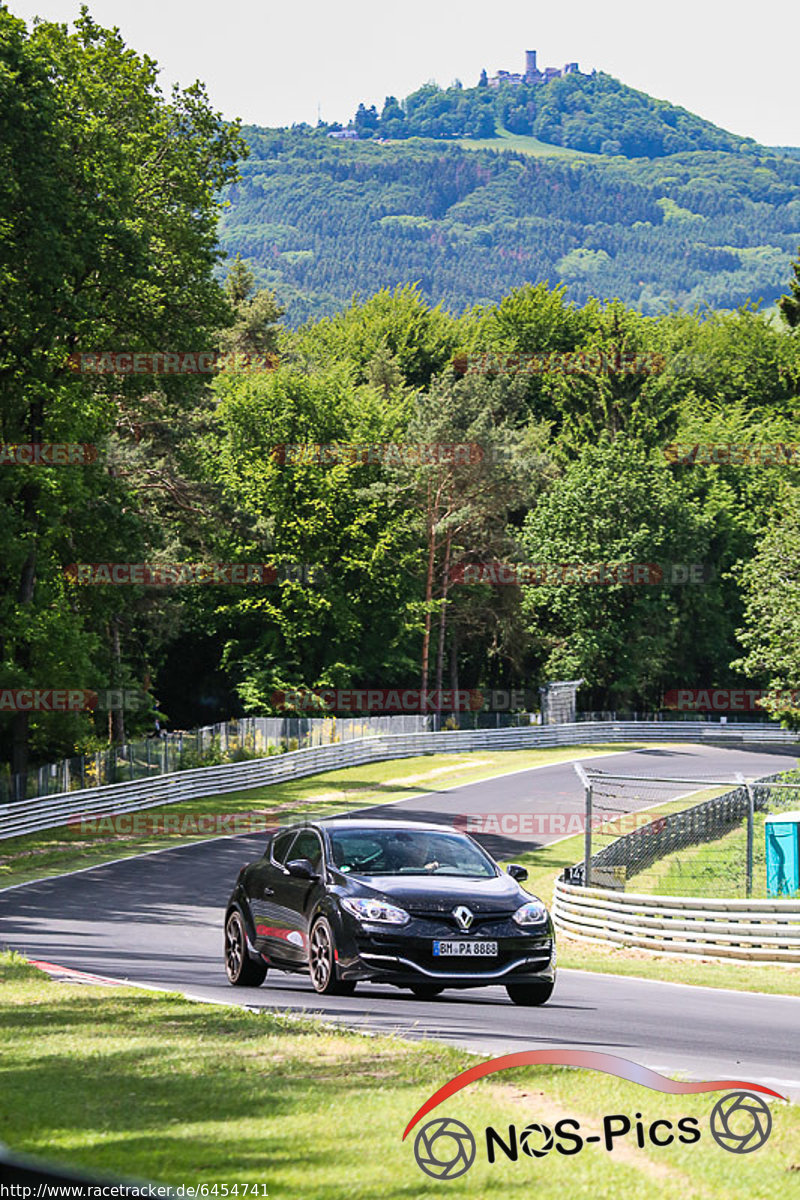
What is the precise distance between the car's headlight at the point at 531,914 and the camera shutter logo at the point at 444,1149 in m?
5.55

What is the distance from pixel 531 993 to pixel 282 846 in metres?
2.72

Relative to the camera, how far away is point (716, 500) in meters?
86.8

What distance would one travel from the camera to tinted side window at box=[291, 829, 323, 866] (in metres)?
13.4

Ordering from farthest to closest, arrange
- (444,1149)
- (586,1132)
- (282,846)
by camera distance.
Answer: (282,846) < (586,1132) < (444,1149)

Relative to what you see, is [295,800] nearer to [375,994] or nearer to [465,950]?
[375,994]

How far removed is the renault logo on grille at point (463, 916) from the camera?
40.3ft

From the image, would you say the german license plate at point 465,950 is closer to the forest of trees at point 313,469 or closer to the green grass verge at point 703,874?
the green grass verge at point 703,874

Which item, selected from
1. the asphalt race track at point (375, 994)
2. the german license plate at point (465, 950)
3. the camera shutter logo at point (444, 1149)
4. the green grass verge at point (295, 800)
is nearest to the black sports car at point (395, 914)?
the german license plate at point (465, 950)

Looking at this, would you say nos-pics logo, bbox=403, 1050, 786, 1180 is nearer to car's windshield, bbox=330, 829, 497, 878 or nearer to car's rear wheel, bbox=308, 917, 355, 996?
car's rear wheel, bbox=308, 917, 355, 996

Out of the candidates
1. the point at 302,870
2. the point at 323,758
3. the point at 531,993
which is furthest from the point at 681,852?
the point at 323,758

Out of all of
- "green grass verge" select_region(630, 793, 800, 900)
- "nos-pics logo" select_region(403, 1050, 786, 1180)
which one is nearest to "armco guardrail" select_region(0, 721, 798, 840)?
"green grass verge" select_region(630, 793, 800, 900)

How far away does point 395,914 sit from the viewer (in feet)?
40.0

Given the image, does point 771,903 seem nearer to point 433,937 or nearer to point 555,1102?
point 433,937

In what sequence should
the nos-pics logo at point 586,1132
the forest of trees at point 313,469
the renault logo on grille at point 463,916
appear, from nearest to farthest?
the nos-pics logo at point 586,1132 < the renault logo on grille at point 463,916 < the forest of trees at point 313,469
